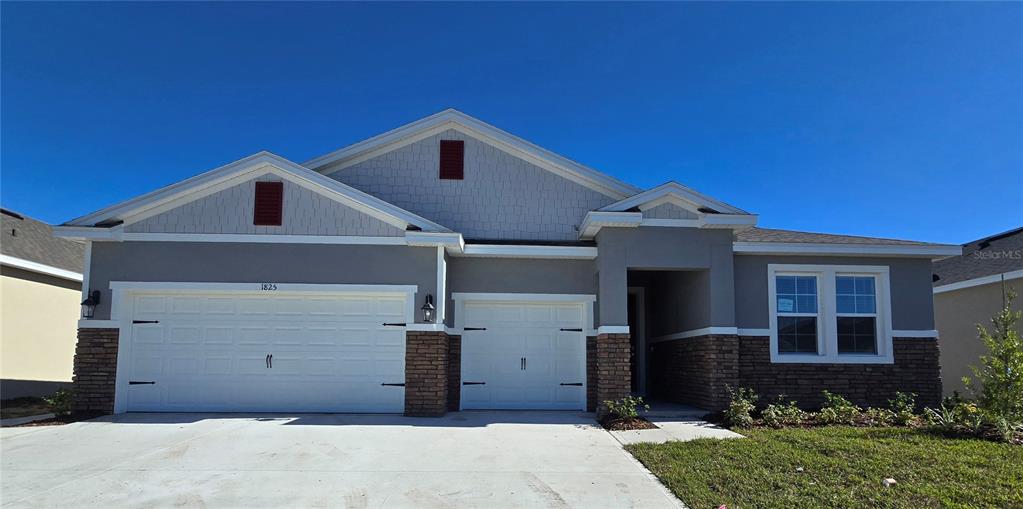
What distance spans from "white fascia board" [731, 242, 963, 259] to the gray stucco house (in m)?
0.03

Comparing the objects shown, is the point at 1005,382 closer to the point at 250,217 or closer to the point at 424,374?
the point at 424,374

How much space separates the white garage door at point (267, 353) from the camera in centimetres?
1180

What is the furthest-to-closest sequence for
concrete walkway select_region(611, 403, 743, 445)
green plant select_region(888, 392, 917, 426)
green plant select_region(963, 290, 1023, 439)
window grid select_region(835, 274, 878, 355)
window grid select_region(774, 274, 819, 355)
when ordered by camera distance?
window grid select_region(835, 274, 878, 355), window grid select_region(774, 274, 819, 355), green plant select_region(888, 392, 917, 426), concrete walkway select_region(611, 403, 743, 445), green plant select_region(963, 290, 1023, 439)

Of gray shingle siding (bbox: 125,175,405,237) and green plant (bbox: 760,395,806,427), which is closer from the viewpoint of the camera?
green plant (bbox: 760,395,806,427)

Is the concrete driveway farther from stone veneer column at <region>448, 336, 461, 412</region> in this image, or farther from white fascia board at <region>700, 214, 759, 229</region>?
white fascia board at <region>700, 214, 759, 229</region>

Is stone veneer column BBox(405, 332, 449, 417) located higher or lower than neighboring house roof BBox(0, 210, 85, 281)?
lower

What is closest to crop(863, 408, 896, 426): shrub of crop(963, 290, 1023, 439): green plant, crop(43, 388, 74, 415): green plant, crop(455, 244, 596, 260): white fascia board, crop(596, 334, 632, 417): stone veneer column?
crop(963, 290, 1023, 439): green plant

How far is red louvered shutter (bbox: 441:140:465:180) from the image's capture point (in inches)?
556

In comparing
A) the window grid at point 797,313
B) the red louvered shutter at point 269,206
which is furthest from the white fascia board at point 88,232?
the window grid at point 797,313

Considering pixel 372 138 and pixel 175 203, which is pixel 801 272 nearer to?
pixel 372 138

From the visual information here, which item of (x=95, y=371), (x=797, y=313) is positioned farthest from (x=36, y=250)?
(x=797, y=313)

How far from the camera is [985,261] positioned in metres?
16.1

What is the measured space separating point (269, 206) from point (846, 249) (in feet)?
34.9

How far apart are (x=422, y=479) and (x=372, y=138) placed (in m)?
8.68
